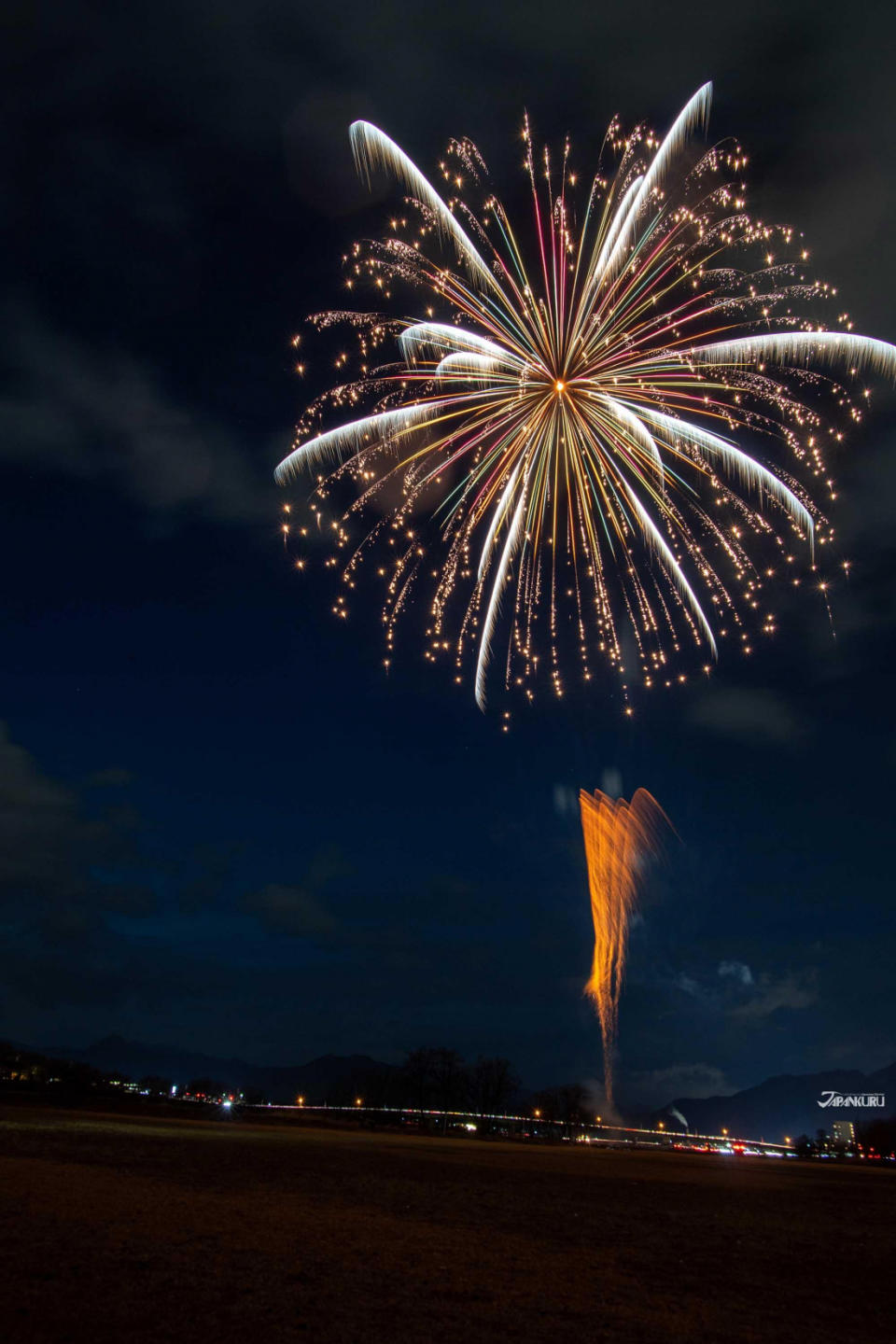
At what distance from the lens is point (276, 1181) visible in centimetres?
1842

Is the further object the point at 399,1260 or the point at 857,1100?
the point at 857,1100

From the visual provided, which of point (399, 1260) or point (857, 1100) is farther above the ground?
point (857, 1100)

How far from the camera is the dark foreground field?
26.8 feet

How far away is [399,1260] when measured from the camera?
35.6 feet

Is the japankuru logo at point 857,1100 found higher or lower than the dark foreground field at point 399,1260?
higher

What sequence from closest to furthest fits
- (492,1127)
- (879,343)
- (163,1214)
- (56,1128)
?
1. (163,1214)
2. (879,343)
3. (56,1128)
4. (492,1127)

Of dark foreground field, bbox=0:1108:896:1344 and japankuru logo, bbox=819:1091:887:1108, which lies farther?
japankuru logo, bbox=819:1091:887:1108

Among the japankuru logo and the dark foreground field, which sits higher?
the japankuru logo

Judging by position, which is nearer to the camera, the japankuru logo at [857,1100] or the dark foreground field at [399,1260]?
the dark foreground field at [399,1260]

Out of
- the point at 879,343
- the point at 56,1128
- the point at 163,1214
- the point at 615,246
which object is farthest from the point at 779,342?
the point at 56,1128

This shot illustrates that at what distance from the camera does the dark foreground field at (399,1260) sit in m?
8.17

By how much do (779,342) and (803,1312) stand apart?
16.1 meters

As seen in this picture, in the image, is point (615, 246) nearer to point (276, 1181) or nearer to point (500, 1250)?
point (500, 1250)

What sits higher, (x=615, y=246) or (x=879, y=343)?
(x=615, y=246)
